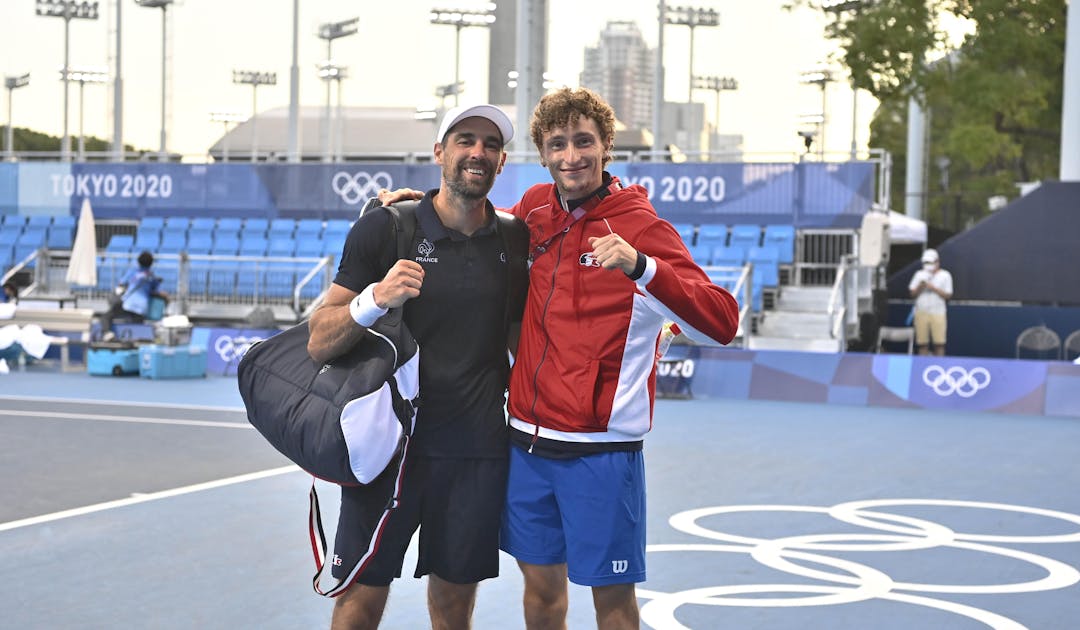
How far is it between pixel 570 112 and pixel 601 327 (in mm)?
725

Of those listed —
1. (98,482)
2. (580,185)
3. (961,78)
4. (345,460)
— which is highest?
(961,78)

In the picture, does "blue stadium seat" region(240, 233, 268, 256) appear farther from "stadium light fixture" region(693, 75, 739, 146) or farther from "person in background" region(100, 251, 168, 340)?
A: "stadium light fixture" region(693, 75, 739, 146)

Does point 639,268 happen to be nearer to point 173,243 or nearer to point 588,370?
point 588,370

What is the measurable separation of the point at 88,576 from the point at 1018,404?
523 inches

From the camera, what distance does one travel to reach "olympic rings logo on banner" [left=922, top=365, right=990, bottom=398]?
1722 cm

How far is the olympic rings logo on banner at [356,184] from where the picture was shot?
2467cm

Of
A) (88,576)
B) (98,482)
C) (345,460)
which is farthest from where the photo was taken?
(98,482)

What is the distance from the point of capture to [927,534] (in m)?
8.58

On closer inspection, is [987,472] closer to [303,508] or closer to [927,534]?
[927,534]

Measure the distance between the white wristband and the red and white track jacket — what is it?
1.88 ft

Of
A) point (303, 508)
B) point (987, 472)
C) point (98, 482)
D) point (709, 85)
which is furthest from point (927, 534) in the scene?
point (709, 85)

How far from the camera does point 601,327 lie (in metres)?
4.28

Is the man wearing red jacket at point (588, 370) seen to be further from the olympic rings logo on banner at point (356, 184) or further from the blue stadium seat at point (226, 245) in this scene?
the blue stadium seat at point (226, 245)

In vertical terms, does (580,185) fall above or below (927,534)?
above
